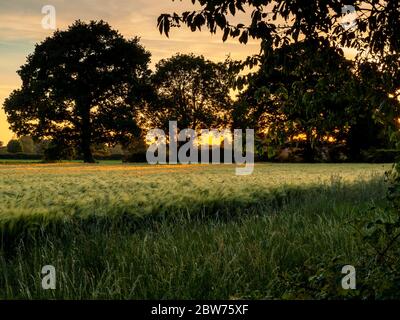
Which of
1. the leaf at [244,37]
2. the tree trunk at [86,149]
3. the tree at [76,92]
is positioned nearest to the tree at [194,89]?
the tree at [76,92]

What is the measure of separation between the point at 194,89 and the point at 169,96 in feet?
9.24

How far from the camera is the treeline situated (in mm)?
3955

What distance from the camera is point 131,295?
416 cm

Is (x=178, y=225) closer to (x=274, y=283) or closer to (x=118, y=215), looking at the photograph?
(x=118, y=215)

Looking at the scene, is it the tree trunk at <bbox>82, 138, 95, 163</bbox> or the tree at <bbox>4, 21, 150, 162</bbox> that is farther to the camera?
the tree trunk at <bbox>82, 138, 95, 163</bbox>

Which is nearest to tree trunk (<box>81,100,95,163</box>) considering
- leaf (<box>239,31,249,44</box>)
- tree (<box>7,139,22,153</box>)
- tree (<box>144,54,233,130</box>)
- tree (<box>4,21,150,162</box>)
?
tree (<box>4,21,150,162</box>)

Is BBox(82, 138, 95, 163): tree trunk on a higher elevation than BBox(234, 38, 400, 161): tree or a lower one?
lower

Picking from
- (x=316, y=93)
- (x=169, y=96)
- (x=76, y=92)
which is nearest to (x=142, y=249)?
(x=316, y=93)

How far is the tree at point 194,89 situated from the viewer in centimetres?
4863

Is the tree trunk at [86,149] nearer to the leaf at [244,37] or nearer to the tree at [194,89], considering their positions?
the tree at [194,89]

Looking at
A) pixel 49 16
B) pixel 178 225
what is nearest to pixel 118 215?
pixel 178 225

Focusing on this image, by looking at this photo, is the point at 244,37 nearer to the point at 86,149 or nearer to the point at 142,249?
the point at 142,249

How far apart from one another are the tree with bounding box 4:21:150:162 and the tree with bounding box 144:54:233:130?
10513 millimetres

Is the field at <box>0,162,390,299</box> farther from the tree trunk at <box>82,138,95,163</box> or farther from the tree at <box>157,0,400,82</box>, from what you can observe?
the tree trunk at <box>82,138,95,163</box>
